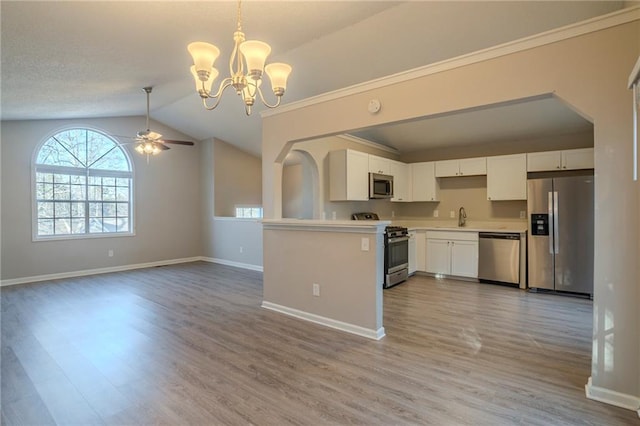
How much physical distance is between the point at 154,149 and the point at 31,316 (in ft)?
8.52

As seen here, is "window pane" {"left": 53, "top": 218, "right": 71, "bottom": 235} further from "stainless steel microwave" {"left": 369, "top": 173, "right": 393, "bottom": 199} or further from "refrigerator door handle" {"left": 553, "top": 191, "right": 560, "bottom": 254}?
"refrigerator door handle" {"left": 553, "top": 191, "right": 560, "bottom": 254}

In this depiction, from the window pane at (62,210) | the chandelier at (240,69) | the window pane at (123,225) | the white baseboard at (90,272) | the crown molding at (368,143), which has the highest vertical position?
the crown molding at (368,143)

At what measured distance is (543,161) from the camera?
5172 mm

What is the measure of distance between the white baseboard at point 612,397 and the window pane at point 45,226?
7.68m

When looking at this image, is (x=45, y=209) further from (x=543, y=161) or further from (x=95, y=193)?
(x=543, y=161)

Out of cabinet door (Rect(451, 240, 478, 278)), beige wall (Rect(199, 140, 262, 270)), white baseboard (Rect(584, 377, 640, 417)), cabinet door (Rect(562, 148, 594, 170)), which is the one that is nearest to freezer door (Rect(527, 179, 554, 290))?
cabinet door (Rect(562, 148, 594, 170))

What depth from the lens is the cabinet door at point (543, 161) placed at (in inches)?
200

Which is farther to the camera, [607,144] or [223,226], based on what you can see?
[223,226]

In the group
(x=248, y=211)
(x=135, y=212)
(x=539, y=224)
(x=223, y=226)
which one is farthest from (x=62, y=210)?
(x=539, y=224)

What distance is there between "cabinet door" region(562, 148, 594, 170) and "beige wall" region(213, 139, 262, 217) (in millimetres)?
6337

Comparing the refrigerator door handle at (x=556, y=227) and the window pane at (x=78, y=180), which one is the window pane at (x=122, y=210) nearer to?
the window pane at (x=78, y=180)

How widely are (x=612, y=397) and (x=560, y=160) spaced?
3982 millimetres

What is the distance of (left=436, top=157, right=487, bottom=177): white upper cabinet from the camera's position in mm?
5747

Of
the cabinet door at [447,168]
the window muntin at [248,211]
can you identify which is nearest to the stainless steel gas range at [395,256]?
the cabinet door at [447,168]
